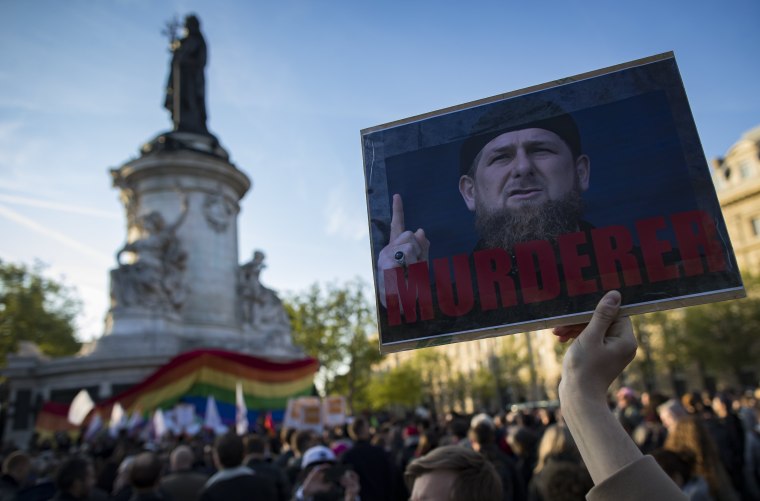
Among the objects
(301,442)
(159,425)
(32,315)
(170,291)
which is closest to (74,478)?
(301,442)

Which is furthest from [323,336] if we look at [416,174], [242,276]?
[416,174]

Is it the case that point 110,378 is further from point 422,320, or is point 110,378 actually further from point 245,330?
point 422,320

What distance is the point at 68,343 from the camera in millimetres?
41344

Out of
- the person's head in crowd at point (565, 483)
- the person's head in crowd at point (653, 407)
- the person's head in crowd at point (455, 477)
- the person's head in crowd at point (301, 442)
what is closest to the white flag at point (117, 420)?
the person's head in crowd at point (301, 442)

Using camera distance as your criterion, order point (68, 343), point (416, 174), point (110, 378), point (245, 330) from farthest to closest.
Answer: point (68, 343)
point (245, 330)
point (110, 378)
point (416, 174)

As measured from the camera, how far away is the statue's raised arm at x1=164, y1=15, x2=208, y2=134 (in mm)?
26312

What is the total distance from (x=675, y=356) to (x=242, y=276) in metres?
36.4

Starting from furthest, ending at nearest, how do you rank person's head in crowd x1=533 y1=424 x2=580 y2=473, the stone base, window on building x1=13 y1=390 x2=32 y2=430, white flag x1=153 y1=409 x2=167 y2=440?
1. the stone base
2. window on building x1=13 y1=390 x2=32 y2=430
3. white flag x1=153 y1=409 x2=167 y2=440
4. person's head in crowd x1=533 y1=424 x2=580 y2=473

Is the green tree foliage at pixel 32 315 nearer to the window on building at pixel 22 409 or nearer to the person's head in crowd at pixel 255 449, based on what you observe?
the window on building at pixel 22 409

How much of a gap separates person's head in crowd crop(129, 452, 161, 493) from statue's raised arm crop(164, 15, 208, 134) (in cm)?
2296

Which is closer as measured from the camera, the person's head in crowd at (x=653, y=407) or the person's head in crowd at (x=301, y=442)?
the person's head in crowd at (x=301, y=442)

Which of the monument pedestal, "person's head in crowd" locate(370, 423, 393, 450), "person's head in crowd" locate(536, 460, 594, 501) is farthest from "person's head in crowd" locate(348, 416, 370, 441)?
the monument pedestal

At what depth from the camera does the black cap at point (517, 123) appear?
2.15 meters

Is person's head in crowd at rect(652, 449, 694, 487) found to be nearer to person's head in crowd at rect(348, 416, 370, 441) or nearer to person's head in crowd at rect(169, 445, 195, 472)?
person's head in crowd at rect(348, 416, 370, 441)
